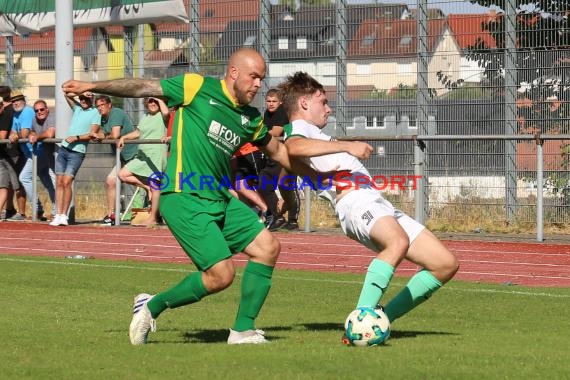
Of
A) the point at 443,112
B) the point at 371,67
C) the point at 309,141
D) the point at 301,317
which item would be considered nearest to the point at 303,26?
the point at 371,67

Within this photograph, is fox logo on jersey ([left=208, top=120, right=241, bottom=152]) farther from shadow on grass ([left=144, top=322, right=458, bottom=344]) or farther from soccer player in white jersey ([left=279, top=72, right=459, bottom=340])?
shadow on grass ([left=144, top=322, right=458, bottom=344])

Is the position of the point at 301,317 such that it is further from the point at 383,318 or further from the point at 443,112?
the point at 443,112

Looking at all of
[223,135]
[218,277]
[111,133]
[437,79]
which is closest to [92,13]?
[111,133]

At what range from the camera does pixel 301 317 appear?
10039 millimetres

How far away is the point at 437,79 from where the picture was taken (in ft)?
67.9

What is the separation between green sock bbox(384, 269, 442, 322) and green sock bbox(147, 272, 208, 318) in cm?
136

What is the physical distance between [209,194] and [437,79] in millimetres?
13045

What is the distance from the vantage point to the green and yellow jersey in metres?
8.17

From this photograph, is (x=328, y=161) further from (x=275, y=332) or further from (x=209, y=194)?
(x=275, y=332)

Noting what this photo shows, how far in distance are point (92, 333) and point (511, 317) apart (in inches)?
133

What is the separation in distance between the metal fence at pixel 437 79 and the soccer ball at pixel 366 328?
396 inches

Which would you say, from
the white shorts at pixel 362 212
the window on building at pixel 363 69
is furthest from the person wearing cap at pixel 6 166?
the white shorts at pixel 362 212

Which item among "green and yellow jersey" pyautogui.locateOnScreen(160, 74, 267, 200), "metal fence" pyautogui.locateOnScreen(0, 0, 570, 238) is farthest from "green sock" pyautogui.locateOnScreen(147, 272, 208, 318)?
"metal fence" pyautogui.locateOnScreen(0, 0, 570, 238)

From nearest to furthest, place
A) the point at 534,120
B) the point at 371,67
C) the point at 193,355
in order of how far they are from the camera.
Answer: the point at 193,355 → the point at 534,120 → the point at 371,67
